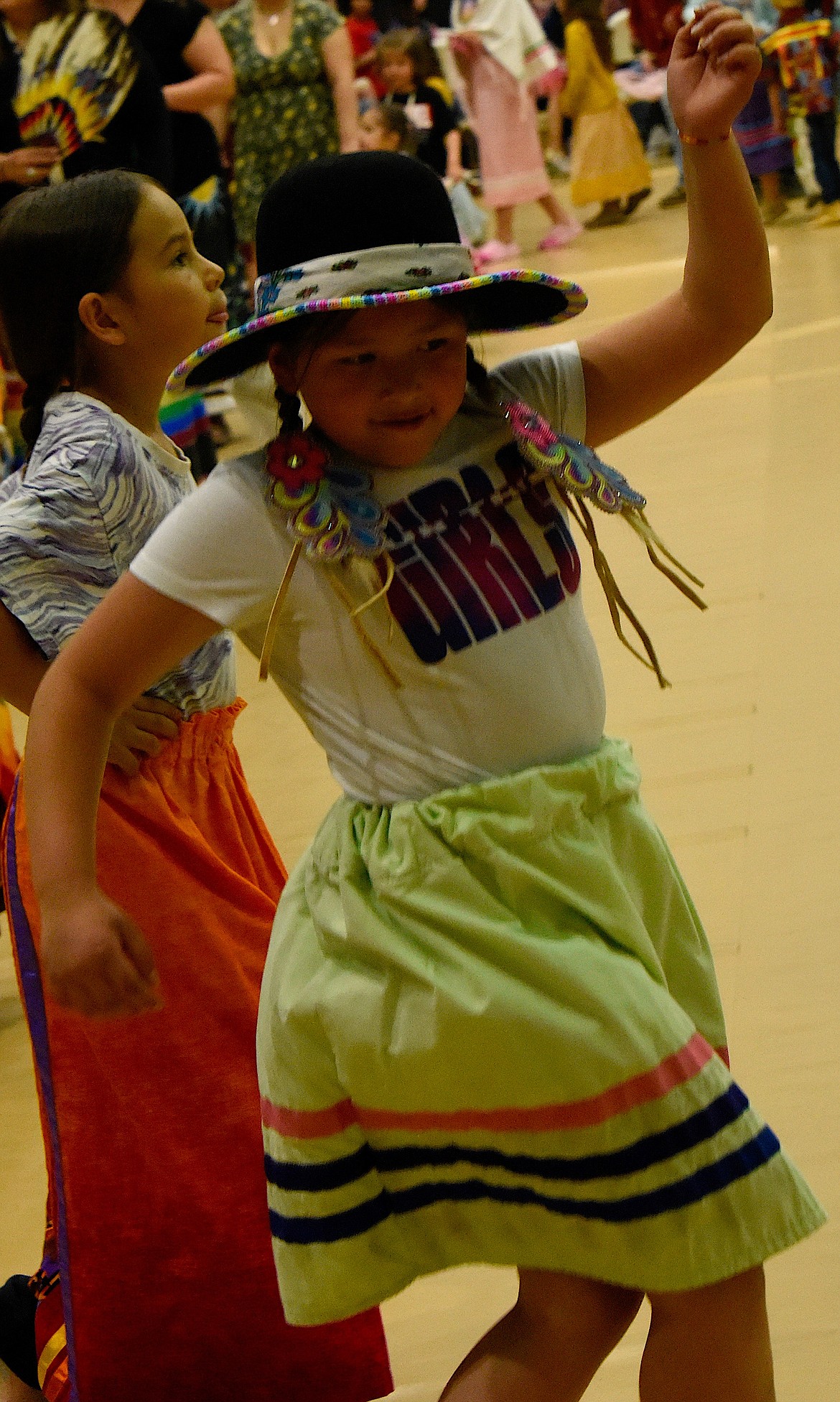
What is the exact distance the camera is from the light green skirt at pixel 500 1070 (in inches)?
50.5

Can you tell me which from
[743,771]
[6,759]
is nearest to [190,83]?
[6,759]

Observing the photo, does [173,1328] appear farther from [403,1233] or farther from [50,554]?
[50,554]

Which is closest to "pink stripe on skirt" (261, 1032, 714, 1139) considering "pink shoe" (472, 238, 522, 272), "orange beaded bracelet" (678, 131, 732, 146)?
"orange beaded bracelet" (678, 131, 732, 146)

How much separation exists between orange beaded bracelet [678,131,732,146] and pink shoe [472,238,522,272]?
8727 mm

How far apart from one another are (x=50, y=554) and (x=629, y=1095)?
2.58 ft

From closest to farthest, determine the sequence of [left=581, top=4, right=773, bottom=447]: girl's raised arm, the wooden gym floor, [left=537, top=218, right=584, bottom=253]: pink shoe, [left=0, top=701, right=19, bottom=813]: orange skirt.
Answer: [left=581, top=4, right=773, bottom=447]: girl's raised arm < the wooden gym floor < [left=0, top=701, right=19, bottom=813]: orange skirt < [left=537, top=218, right=584, bottom=253]: pink shoe

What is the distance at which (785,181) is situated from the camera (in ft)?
30.2

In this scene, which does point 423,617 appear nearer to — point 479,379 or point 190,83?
point 479,379

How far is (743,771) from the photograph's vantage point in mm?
3104

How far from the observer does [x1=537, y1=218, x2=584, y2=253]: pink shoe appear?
33.3 ft

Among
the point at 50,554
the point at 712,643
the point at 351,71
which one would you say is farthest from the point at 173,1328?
the point at 351,71

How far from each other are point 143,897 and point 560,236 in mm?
9006

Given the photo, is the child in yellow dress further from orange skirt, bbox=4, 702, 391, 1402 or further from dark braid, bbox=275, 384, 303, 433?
dark braid, bbox=275, 384, 303, 433

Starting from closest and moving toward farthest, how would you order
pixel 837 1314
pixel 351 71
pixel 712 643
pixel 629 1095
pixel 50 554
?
pixel 629 1095 → pixel 50 554 → pixel 837 1314 → pixel 712 643 → pixel 351 71
